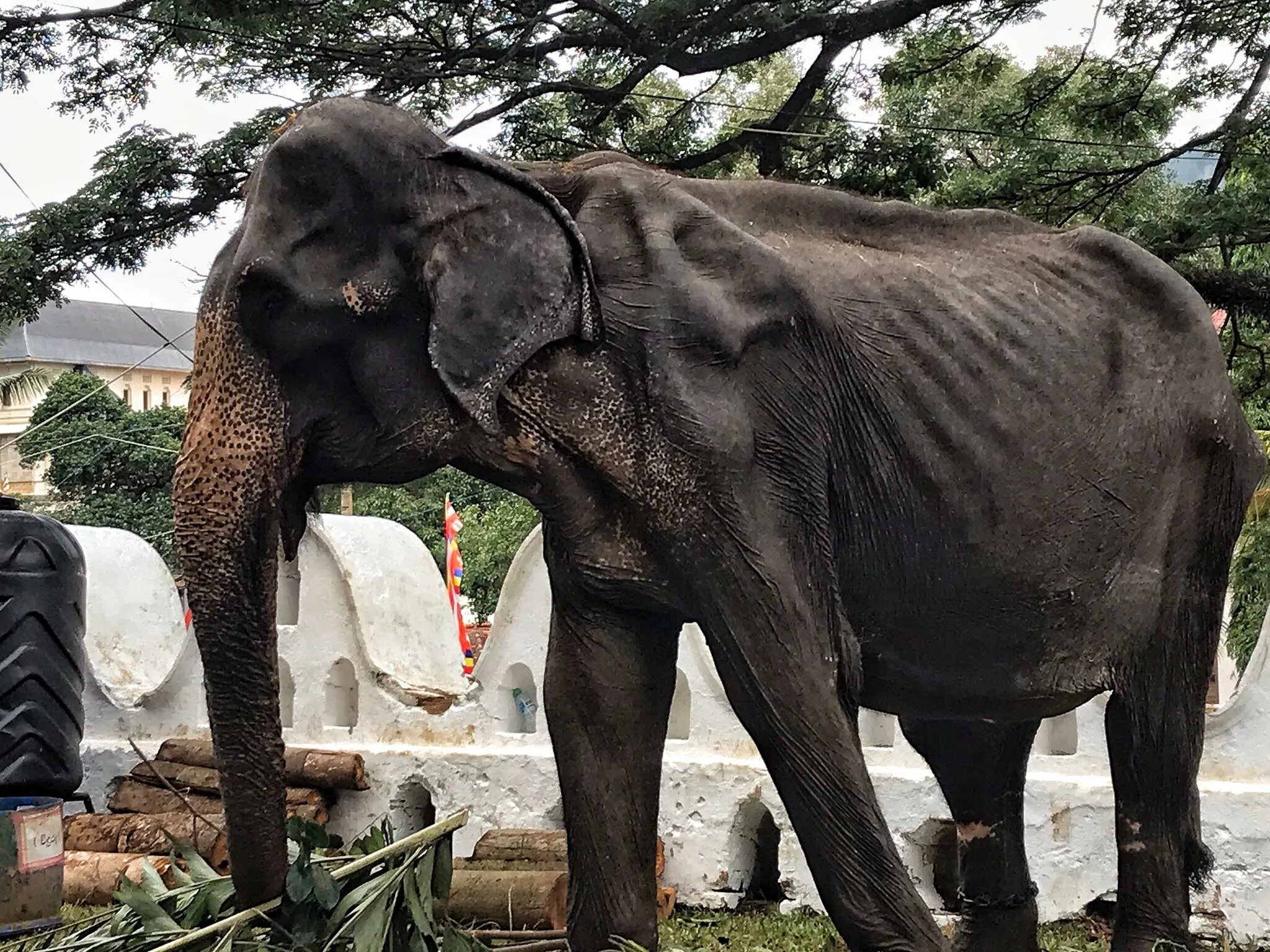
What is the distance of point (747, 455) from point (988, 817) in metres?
1.21

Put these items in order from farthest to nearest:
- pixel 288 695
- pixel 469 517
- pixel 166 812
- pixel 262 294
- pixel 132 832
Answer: pixel 469 517 < pixel 288 695 < pixel 166 812 < pixel 132 832 < pixel 262 294

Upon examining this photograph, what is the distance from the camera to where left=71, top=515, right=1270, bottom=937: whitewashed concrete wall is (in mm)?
4816

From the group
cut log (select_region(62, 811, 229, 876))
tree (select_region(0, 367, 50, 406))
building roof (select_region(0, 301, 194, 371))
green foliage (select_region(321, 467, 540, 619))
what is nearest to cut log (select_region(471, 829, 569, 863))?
cut log (select_region(62, 811, 229, 876))

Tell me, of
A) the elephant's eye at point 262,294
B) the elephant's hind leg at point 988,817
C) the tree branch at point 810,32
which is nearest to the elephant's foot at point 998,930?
the elephant's hind leg at point 988,817

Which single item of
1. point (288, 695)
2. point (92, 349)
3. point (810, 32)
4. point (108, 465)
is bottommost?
point (288, 695)

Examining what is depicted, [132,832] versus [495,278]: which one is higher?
[495,278]

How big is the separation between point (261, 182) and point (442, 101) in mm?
Result: 5467

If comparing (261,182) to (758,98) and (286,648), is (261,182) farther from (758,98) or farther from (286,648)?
(758,98)

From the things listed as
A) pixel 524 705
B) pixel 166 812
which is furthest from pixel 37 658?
pixel 524 705

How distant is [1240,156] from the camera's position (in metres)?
6.67

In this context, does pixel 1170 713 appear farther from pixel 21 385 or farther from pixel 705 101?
pixel 21 385

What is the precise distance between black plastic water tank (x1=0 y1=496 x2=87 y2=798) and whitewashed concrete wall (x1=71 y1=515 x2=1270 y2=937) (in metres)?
1.41

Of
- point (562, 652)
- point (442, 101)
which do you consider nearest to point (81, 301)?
point (442, 101)

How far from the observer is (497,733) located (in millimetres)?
5824
